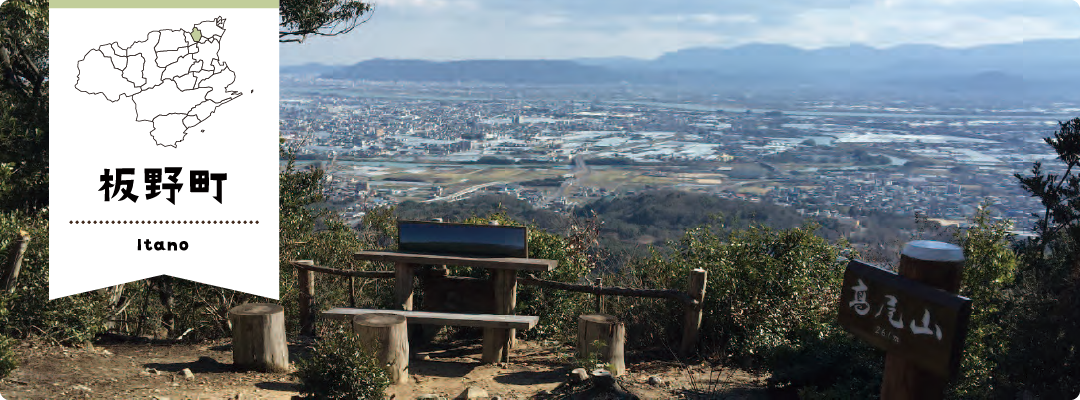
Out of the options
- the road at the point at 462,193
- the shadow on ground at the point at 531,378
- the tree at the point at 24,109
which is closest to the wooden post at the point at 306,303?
the shadow on ground at the point at 531,378

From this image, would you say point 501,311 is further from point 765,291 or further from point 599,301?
point 765,291

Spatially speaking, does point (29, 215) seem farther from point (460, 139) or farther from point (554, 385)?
point (460, 139)

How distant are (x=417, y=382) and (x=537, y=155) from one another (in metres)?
38.6

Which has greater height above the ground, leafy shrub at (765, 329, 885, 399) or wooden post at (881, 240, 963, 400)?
wooden post at (881, 240, 963, 400)

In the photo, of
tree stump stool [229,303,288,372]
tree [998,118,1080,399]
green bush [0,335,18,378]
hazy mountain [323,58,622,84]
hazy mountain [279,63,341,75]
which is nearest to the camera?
tree [998,118,1080,399]

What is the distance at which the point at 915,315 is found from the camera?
2.50 m

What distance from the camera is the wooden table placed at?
6.61 metres

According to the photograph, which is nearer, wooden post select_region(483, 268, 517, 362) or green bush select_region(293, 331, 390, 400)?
green bush select_region(293, 331, 390, 400)

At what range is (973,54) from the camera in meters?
69.7

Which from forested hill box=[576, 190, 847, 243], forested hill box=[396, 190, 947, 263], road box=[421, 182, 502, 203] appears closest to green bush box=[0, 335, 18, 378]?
forested hill box=[396, 190, 947, 263]

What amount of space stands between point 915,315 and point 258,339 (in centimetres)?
484

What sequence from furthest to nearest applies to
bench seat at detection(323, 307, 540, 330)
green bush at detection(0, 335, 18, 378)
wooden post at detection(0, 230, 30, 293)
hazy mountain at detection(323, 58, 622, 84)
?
hazy mountain at detection(323, 58, 622, 84) < bench seat at detection(323, 307, 540, 330) < wooden post at detection(0, 230, 30, 293) < green bush at detection(0, 335, 18, 378)

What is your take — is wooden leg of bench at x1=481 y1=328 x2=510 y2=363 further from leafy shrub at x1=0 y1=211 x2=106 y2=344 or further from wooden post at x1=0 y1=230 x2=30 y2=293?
wooden post at x1=0 y1=230 x2=30 y2=293

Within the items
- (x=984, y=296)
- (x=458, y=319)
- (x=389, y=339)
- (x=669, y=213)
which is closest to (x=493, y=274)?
(x=458, y=319)
